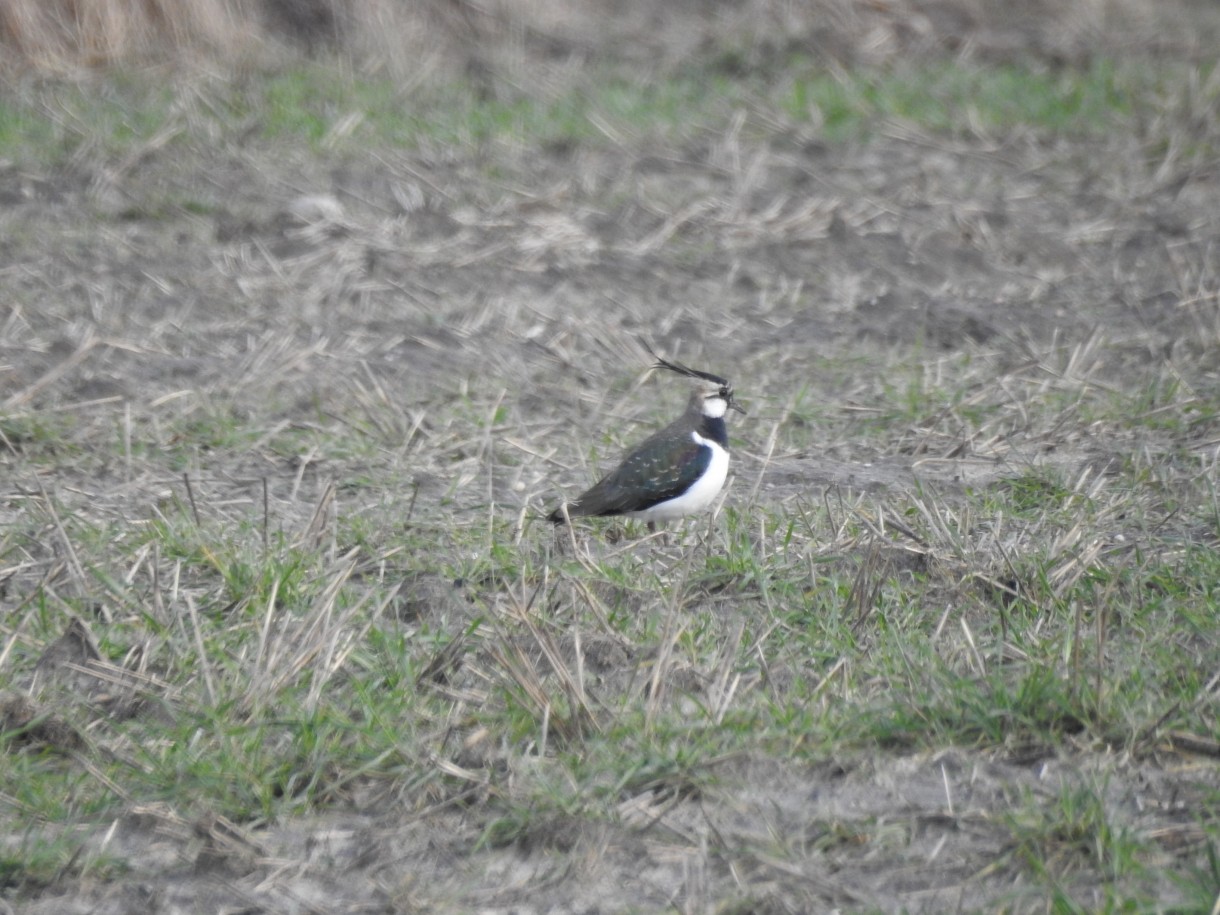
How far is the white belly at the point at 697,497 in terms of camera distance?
551 cm

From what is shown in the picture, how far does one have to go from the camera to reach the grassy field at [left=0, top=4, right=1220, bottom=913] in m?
3.64

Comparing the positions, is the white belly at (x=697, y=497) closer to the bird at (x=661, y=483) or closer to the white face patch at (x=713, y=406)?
the bird at (x=661, y=483)

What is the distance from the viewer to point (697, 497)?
18.1 feet

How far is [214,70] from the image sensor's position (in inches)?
429

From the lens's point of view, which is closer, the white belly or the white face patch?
the white belly

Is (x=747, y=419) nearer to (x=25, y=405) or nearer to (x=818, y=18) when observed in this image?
(x=25, y=405)

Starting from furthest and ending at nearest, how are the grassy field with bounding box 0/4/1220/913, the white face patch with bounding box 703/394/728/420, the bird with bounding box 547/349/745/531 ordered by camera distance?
the white face patch with bounding box 703/394/728/420
the bird with bounding box 547/349/745/531
the grassy field with bounding box 0/4/1220/913

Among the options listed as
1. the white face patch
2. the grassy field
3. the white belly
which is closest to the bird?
the white belly

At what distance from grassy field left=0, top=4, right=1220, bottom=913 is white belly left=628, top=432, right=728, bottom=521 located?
0.11 m

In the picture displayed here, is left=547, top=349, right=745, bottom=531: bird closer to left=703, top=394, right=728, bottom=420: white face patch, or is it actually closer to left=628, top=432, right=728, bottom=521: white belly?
left=628, top=432, right=728, bottom=521: white belly

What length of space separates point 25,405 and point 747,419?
2.85 metres

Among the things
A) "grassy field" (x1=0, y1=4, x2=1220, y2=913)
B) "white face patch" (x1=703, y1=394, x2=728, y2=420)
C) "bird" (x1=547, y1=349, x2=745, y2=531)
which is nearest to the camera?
"grassy field" (x1=0, y1=4, x2=1220, y2=913)

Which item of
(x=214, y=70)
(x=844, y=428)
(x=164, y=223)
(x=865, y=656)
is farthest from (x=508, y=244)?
(x=865, y=656)

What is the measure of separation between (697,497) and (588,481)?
647 mm
